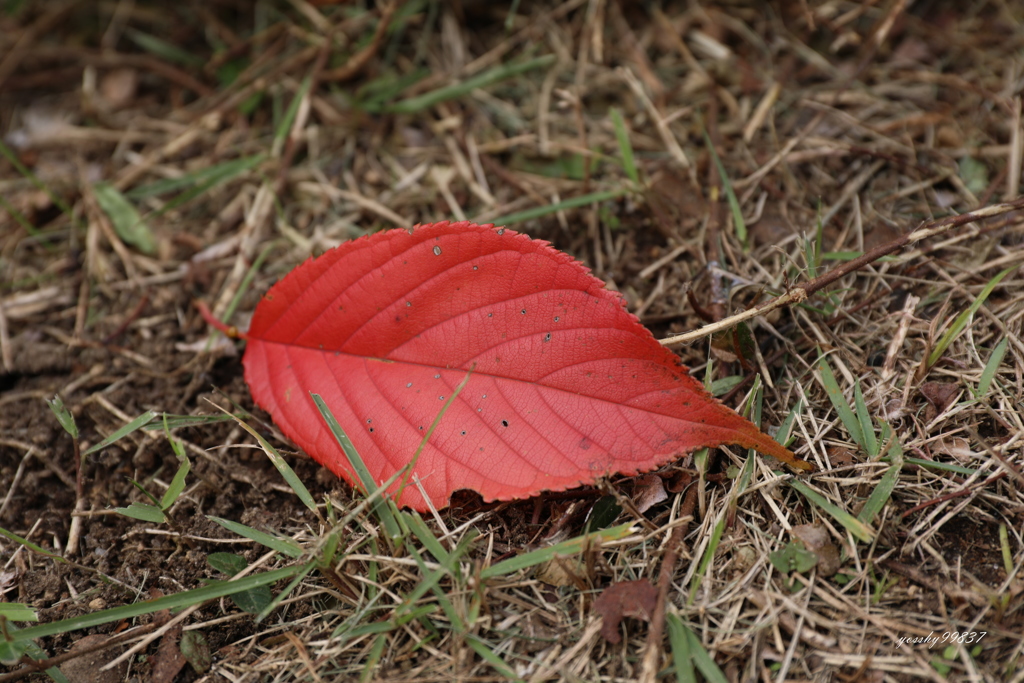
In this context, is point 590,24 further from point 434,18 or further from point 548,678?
point 548,678

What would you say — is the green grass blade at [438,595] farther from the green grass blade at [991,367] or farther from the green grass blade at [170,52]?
the green grass blade at [170,52]

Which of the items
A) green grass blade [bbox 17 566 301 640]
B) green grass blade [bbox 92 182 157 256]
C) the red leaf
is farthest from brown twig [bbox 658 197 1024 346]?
green grass blade [bbox 92 182 157 256]

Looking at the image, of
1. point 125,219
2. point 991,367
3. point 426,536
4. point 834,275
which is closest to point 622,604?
point 426,536

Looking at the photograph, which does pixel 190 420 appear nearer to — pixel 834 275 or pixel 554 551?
pixel 554 551

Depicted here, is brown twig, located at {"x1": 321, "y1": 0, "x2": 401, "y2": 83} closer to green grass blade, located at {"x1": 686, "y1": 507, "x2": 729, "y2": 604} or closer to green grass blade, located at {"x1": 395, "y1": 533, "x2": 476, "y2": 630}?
green grass blade, located at {"x1": 395, "y1": 533, "x2": 476, "y2": 630}

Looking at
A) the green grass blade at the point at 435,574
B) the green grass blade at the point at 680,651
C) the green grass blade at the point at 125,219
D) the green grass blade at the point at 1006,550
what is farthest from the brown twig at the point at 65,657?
the green grass blade at the point at 1006,550
